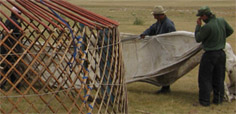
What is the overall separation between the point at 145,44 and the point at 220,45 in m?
→ 1.22

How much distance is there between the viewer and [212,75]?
5.32 m

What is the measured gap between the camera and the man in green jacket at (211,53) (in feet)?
16.6

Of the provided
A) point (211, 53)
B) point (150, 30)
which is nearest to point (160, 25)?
point (150, 30)

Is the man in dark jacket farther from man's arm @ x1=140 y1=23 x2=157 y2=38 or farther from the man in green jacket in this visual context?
the man in green jacket

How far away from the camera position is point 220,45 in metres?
5.14

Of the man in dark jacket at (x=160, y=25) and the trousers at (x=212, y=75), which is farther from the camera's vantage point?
the man in dark jacket at (x=160, y=25)

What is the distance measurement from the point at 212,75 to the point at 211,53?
34cm

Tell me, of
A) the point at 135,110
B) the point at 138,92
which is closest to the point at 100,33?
the point at 135,110

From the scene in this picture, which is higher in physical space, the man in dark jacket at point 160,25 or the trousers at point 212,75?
the man in dark jacket at point 160,25

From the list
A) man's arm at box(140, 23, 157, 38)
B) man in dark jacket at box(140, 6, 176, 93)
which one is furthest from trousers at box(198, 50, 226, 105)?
man's arm at box(140, 23, 157, 38)

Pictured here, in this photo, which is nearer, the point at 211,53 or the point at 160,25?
the point at 211,53

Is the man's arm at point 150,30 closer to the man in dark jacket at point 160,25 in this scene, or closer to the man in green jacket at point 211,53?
the man in dark jacket at point 160,25

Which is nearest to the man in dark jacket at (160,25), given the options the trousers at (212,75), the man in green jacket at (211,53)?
the man in green jacket at (211,53)

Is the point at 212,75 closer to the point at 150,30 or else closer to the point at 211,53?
the point at 211,53
